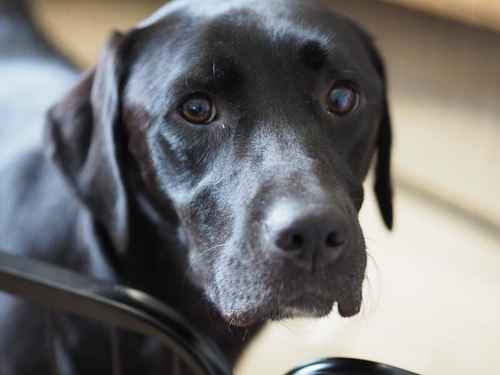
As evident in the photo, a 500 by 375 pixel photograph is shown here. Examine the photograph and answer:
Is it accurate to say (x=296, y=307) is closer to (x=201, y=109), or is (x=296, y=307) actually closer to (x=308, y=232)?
(x=308, y=232)

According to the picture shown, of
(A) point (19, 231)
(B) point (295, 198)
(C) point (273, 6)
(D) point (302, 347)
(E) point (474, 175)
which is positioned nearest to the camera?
(B) point (295, 198)

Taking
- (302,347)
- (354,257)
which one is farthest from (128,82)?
Result: (302,347)

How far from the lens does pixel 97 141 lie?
4.00 feet

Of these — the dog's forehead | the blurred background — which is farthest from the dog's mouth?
the blurred background

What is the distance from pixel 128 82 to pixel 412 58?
147 centimetres

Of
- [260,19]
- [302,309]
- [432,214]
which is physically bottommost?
[432,214]

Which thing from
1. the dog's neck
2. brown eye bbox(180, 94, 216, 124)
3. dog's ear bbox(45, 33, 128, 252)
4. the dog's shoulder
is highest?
brown eye bbox(180, 94, 216, 124)

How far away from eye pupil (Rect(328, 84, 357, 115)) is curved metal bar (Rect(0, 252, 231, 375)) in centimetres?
46

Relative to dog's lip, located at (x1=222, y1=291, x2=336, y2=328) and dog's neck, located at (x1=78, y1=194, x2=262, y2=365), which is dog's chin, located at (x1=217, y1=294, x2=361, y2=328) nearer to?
dog's lip, located at (x1=222, y1=291, x2=336, y2=328)

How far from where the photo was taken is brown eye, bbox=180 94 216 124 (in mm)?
1072

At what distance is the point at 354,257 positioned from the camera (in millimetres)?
927

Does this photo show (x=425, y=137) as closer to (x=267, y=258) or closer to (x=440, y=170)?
(x=440, y=170)

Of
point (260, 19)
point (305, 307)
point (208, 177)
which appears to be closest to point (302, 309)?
point (305, 307)

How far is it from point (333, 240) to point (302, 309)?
12 centimetres
